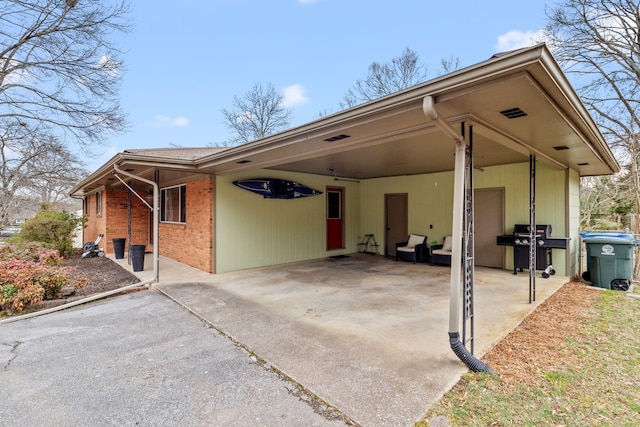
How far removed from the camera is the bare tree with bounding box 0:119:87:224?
11.9 m

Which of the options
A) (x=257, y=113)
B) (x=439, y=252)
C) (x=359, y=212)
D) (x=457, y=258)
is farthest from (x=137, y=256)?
(x=257, y=113)

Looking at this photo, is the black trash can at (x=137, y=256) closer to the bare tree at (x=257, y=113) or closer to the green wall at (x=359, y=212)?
the green wall at (x=359, y=212)

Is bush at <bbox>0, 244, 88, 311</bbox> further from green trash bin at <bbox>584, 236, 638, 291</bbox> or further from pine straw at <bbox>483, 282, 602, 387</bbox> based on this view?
green trash bin at <bbox>584, 236, 638, 291</bbox>

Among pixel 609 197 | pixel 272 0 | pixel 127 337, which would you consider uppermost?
pixel 272 0

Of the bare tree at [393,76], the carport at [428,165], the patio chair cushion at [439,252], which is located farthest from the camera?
the bare tree at [393,76]

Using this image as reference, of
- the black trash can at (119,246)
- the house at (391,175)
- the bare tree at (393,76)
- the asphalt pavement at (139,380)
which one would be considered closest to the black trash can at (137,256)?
the house at (391,175)

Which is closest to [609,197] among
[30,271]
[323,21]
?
[323,21]

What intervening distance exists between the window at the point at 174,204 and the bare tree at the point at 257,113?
12.7 metres

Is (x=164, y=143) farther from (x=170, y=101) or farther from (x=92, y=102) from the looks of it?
(x=92, y=102)

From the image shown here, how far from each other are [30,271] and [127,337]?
2564 mm

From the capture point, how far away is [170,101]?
17.2 meters

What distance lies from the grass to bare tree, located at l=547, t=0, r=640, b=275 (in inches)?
304

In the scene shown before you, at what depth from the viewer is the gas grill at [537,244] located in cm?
617

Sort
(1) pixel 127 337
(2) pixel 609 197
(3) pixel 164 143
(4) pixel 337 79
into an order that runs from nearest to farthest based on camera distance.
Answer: (1) pixel 127 337
(2) pixel 609 197
(4) pixel 337 79
(3) pixel 164 143
